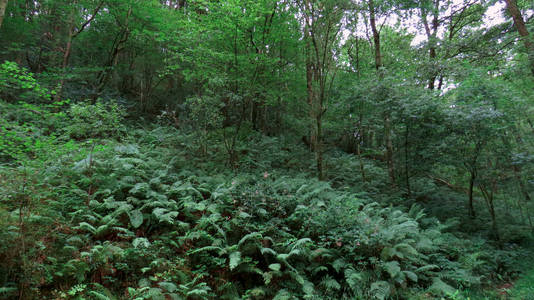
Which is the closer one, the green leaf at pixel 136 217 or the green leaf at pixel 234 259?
the green leaf at pixel 234 259

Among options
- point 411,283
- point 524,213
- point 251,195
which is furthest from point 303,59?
point 524,213

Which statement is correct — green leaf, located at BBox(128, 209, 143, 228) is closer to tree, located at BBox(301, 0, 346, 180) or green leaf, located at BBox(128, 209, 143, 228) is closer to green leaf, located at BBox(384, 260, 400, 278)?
green leaf, located at BBox(384, 260, 400, 278)

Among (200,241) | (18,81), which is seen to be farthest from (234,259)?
(18,81)

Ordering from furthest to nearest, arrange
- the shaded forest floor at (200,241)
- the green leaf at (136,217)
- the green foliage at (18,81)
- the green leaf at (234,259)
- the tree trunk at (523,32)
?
the tree trunk at (523,32)
the green leaf at (136,217)
the green foliage at (18,81)
the green leaf at (234,259)
the shaded forest floor at (200,241)

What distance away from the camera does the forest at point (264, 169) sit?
4730 millimetres

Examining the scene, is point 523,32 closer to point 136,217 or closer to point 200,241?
point 200,241

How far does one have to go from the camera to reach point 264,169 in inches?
384

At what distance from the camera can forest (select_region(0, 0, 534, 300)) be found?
→ 15.5 feet

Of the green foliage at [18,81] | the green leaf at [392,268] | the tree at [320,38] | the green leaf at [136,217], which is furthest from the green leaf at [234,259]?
the tree at [320,38]

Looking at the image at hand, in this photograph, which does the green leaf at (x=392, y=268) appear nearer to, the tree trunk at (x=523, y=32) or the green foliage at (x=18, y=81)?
the green foliage at (x=18, y=81)

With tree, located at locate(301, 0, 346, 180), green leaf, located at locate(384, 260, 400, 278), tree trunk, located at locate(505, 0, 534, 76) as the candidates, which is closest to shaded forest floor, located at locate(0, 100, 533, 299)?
green leaf, located at locate(384, 260, 400, 278)

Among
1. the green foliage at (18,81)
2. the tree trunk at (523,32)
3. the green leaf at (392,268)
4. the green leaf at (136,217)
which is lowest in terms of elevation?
the green leaf at (392,268)

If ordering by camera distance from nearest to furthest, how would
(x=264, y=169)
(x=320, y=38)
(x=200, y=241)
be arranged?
1. (x=200, y=241)
2. (x=264, y=169)
3. (x=320, y=38)

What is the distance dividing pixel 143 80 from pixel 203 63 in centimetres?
832
